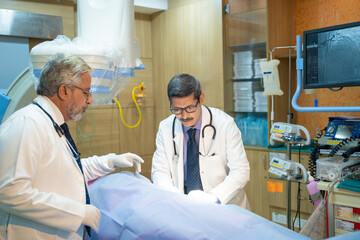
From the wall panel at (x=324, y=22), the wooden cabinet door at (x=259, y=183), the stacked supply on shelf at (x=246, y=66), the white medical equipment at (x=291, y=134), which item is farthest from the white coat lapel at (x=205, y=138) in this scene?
the wall panel at (x=324, y=22)

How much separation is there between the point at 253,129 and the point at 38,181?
2766 mm

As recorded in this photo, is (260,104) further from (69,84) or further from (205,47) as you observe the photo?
(69,84)

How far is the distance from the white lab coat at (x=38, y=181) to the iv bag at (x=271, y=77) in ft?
7.64

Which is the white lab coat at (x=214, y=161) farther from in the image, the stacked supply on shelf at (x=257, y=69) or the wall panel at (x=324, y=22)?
the wall panel at (x=324, y=22)

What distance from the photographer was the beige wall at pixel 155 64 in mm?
3973

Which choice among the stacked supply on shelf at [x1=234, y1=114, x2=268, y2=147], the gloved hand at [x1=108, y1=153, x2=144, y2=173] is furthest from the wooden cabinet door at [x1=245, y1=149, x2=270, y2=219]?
the gloved hand at [x1=108, y1=153, x2=144, y2=173]

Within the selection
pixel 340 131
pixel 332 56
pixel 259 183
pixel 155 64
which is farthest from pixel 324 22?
pixel 155 64

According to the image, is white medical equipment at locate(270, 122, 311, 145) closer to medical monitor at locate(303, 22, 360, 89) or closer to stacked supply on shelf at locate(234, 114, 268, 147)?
medical monitor at locate(303, 22, 360, 89)

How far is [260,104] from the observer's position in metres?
3.81

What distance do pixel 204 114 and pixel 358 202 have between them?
1024 mm

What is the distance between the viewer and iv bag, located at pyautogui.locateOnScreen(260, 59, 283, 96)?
11.3 feet

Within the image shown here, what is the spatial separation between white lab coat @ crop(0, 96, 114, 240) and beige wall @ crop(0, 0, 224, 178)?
261 cm

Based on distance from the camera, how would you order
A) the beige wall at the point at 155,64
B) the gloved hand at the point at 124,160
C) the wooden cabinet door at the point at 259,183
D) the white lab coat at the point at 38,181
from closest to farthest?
the white lab coat at the point at 38,181 → the gloved hand at the point at 124,160 → the wooden cabinet door at the point at 259,183 → the beige wall at the point at 155,64

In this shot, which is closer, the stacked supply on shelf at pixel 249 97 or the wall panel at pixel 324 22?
the wall panel at pixel 324 22
